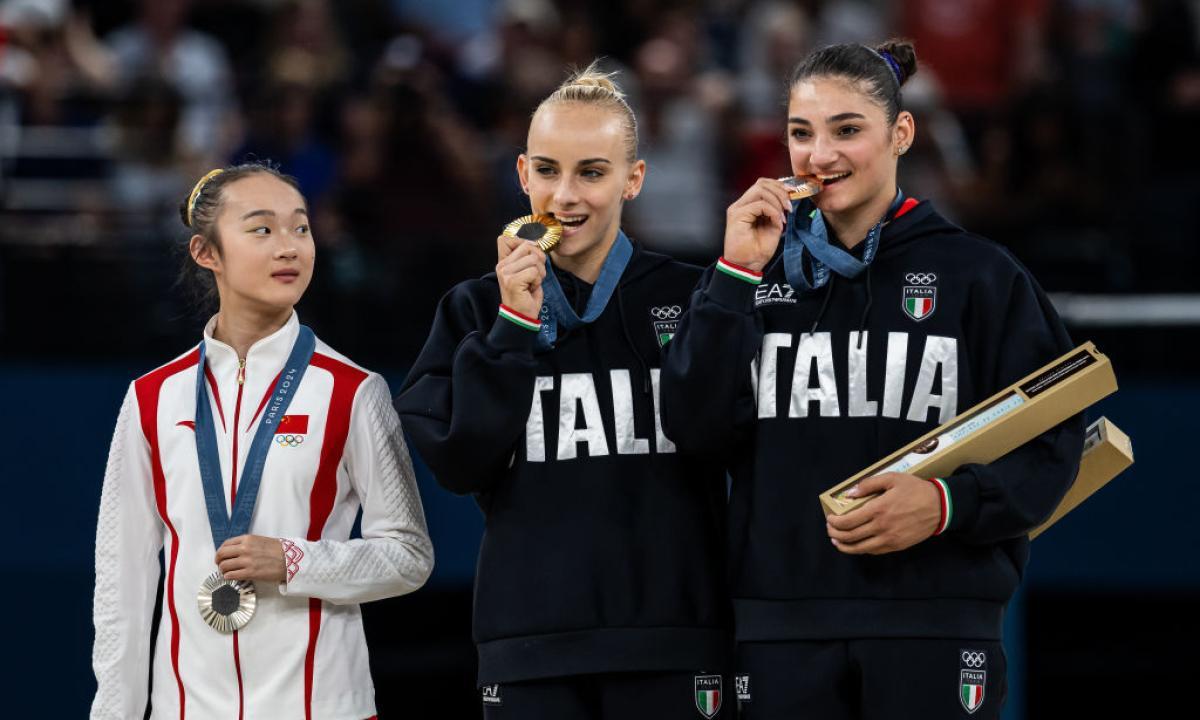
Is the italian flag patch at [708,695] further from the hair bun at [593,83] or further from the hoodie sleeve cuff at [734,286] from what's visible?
the hair bun at [593,83]

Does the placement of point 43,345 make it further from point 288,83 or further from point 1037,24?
point 1037,24

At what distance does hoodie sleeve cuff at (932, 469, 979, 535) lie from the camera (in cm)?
336

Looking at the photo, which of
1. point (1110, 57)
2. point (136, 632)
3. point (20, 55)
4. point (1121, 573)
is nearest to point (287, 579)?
point (136, 632)

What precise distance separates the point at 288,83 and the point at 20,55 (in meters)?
1.37

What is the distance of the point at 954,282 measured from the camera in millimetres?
3553

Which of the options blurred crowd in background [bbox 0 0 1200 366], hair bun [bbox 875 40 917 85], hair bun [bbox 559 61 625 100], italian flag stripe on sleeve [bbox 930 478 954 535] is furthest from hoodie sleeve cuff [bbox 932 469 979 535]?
blurred crowd in background [bbox 0 0 1200 366]

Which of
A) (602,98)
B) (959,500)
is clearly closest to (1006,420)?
(959,500)

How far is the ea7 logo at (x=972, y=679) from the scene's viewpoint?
3422 mm

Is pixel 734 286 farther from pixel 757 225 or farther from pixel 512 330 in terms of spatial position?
pixel 512 330

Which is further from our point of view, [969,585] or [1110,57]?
[1110,57]

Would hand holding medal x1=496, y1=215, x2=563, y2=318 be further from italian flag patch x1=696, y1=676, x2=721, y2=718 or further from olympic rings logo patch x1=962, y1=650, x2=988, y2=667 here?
olympic rings logo patch x1=962, y1=650, x2=988, y2=667

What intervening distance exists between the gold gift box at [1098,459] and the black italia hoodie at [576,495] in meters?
0.71

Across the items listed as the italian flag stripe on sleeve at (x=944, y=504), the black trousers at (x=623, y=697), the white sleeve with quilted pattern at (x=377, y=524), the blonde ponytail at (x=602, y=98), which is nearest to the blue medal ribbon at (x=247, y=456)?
the white sleeve with quilted pattern at (x=377, y=524)

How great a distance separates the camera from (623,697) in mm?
3506
